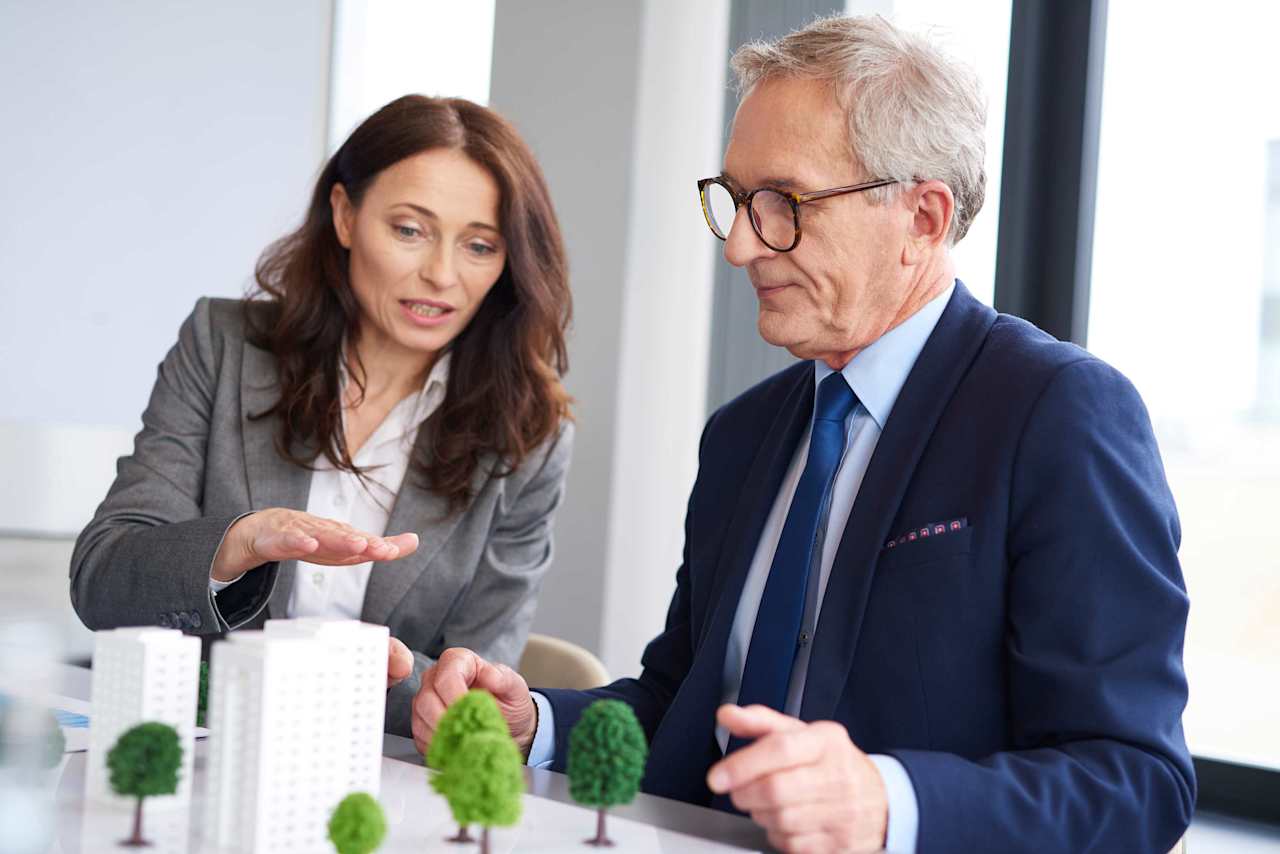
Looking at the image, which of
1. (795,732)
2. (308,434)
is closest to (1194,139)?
(308,434)

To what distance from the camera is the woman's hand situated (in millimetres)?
1521

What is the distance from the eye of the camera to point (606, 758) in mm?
1038

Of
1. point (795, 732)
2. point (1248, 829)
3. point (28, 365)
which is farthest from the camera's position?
point (28, 365)

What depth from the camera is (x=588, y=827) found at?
1149 mm

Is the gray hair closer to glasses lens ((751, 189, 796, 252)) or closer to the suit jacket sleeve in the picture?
glasses lens ((751, 189, 796, 252))

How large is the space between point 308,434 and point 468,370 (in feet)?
1.11

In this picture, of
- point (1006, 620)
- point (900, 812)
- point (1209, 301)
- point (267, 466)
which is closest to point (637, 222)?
point (1209, 301)

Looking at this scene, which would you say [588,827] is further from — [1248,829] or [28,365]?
[28,365]

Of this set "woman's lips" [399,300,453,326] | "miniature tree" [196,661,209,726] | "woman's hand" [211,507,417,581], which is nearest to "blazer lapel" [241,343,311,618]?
"woman's lips" [399,300,453,326]

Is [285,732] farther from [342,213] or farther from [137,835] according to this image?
[342,213]

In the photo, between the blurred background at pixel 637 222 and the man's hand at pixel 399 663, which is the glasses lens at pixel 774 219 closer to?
the man's hand at pixel 399 663

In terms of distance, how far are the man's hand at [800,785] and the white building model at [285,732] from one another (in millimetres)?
303

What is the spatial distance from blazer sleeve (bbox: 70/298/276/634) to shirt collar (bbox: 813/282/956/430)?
2.86ft

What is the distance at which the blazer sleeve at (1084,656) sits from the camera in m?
1.19
